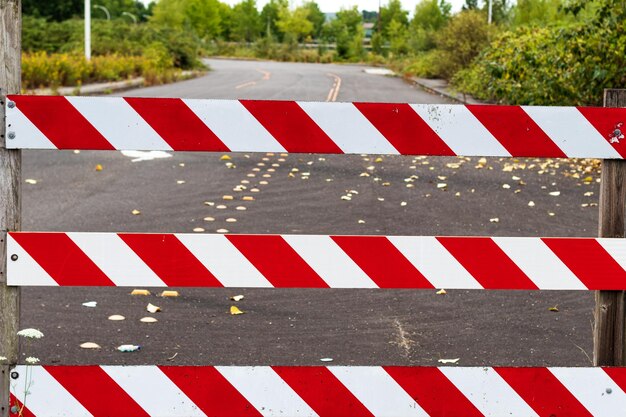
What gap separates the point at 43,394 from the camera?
3557 millimetres

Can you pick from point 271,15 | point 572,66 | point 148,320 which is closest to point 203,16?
point 271,15

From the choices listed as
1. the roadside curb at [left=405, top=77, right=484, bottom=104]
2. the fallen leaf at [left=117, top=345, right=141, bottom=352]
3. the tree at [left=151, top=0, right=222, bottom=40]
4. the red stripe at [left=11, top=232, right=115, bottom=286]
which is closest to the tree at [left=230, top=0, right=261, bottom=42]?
the tree at [left=151, top=0, right=222, bottom=40]

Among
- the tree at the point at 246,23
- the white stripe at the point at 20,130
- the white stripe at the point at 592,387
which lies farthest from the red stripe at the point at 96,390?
the tree at the point at 246,23

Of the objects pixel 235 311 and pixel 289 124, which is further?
pixel 235 311

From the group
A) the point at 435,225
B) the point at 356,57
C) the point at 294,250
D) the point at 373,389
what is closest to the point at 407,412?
the point at 373,389

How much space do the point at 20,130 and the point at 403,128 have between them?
1302 mm

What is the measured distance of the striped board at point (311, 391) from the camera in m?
3.55

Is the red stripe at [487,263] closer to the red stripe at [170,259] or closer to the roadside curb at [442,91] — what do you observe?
the red stripe at [170,259]

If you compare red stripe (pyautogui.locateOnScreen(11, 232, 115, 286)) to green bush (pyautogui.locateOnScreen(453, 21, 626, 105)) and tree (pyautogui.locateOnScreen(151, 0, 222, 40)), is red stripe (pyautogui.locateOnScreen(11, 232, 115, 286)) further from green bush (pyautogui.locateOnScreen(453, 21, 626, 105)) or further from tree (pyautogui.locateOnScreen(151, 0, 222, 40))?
tree (pyautogui.locateOnScreen(151, 0, 222, 40))

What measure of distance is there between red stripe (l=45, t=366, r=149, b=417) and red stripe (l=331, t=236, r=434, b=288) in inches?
36.5

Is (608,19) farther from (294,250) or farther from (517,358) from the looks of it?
(294,250)

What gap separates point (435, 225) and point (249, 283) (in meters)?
6.45

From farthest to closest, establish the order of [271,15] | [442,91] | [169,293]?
[271,15] < [442,91] < [169,293]

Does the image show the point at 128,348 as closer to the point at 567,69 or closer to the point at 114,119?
the point at 114,119
